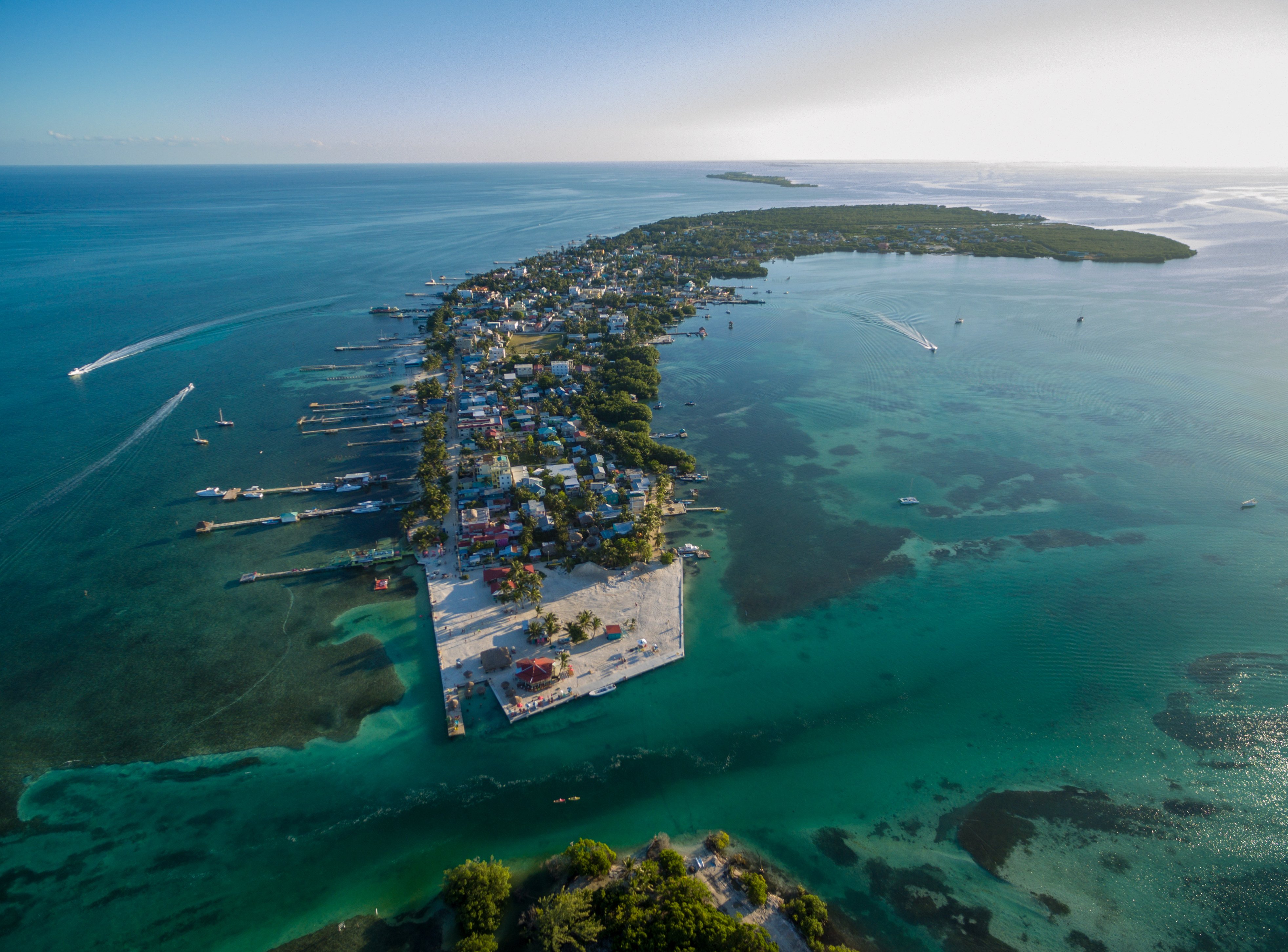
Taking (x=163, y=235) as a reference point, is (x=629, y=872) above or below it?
below

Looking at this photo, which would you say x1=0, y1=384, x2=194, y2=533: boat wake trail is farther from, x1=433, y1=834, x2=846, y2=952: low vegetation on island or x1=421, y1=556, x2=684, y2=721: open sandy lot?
x1=433, y1=834, x2=846, y2=952: low vegetation on island

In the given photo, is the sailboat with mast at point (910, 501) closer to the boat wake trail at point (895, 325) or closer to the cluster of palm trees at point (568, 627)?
the cluster of palm trees at point (568, 627)

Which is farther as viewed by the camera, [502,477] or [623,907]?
[502,477]

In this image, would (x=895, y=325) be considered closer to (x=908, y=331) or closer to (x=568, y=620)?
(x=908, y=331)

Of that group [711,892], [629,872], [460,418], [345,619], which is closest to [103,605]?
[345,619]

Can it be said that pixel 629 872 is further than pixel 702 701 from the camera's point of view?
No

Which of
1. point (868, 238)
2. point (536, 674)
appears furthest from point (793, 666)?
point (868, 238)

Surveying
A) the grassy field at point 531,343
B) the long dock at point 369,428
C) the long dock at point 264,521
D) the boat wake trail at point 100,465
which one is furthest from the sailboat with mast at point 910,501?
the boat wake trail at point 100,465

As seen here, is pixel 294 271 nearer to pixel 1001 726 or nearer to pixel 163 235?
pixel 163 235
